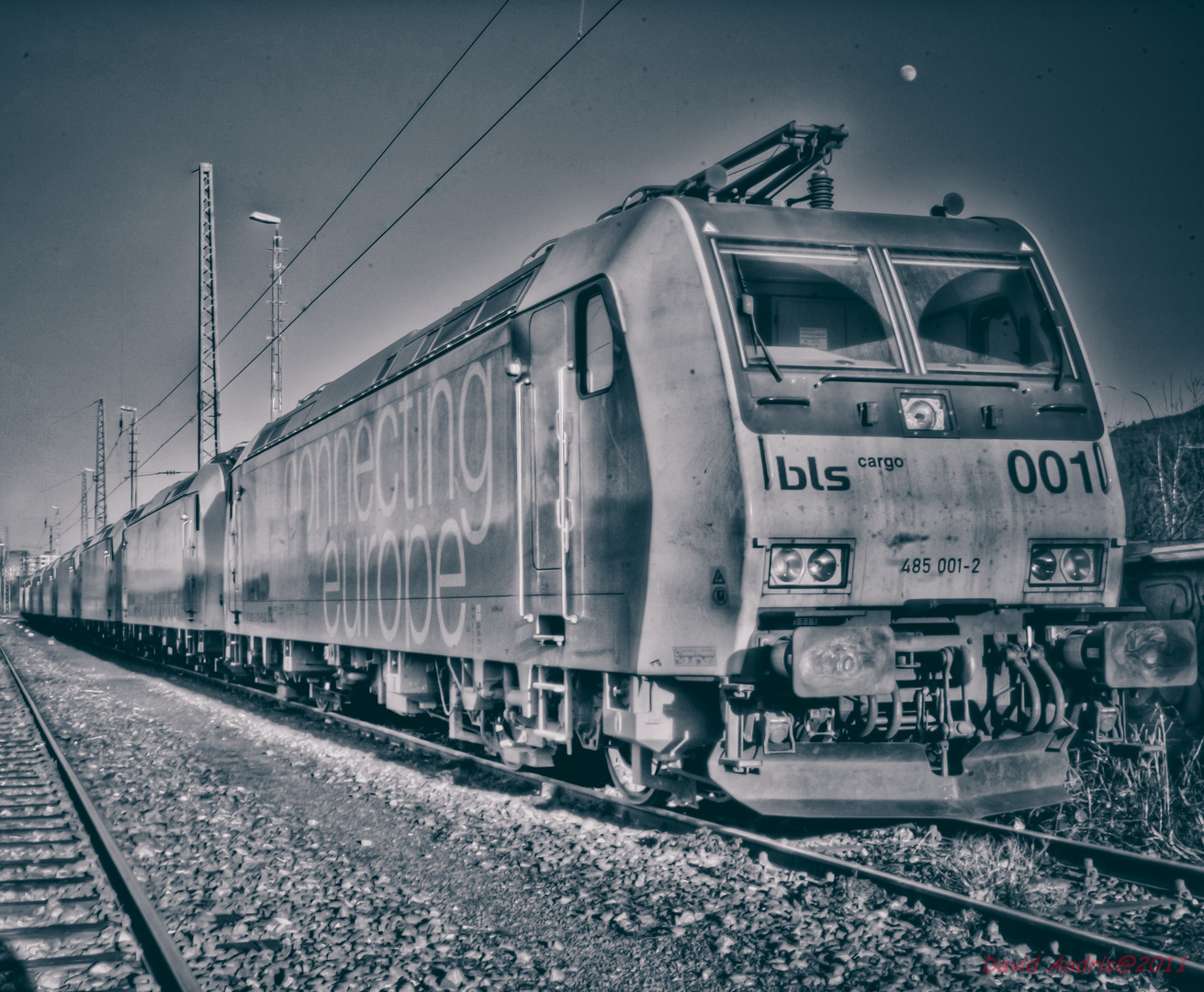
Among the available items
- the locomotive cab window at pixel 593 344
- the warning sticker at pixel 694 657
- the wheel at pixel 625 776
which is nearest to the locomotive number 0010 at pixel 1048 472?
the warning sticker at pixel 694 657

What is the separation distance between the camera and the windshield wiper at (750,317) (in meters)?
5.30

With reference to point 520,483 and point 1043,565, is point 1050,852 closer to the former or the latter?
point 1043,565

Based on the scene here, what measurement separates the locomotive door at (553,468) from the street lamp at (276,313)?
46.5 ft

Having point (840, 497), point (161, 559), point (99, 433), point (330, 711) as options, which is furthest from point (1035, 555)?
point (99, 433)

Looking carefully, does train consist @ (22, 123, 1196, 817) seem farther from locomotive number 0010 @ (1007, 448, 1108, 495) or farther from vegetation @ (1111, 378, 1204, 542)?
vegetation @ (1111, 378, 1204, 542)

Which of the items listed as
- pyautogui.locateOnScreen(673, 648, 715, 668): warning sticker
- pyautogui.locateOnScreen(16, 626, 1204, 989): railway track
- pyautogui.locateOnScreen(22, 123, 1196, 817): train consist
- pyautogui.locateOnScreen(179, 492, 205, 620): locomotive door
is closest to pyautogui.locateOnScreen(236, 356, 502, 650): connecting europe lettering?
pyautogui.locateOnScreen(22, 123, 1196, 817): train consist

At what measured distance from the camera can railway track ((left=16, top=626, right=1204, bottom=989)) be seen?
382cm

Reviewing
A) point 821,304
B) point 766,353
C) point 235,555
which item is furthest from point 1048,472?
point 235,555

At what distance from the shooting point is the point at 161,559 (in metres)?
20.7

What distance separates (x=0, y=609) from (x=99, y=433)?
74869 mm

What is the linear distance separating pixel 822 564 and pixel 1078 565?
4.56ft

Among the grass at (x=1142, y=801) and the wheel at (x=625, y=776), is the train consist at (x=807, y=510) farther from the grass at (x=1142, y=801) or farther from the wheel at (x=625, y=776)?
the grass at (x=1142, y=801)

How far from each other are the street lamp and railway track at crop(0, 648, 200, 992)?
40.6 feet

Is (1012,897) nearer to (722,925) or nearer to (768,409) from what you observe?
(722,925)
